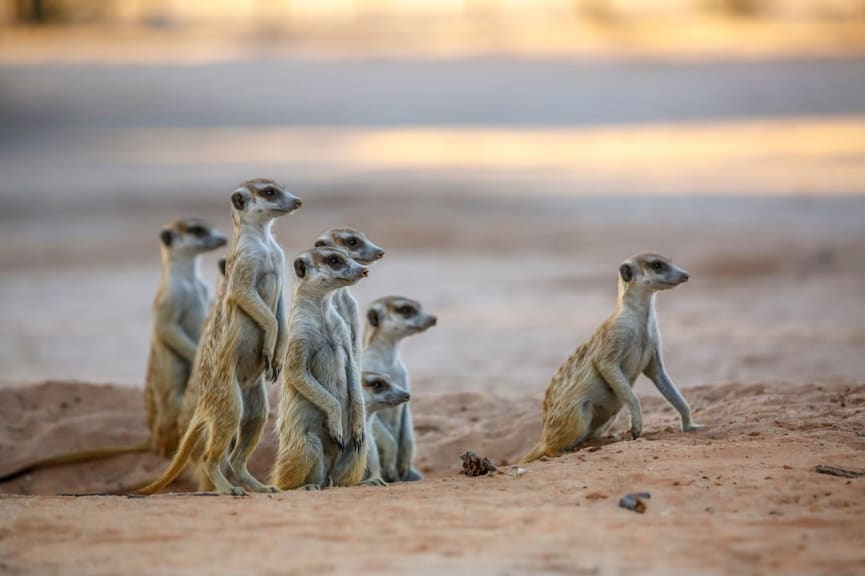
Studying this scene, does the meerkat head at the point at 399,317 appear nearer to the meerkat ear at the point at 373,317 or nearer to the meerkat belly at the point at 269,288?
the meerkat ear at the point at 373,317

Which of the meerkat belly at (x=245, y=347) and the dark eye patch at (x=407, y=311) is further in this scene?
the dark eye patch at (x=407, y=311)

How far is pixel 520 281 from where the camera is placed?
1464 centimetres

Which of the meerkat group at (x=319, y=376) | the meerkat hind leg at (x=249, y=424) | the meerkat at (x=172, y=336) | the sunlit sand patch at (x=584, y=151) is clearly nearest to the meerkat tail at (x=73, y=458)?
the meerkat at (x=172, y=336)

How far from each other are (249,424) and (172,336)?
1766mm

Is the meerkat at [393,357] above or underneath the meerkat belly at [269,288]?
underneath

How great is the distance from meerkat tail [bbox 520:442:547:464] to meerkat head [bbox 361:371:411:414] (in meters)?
0.64

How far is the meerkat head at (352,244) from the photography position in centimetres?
700

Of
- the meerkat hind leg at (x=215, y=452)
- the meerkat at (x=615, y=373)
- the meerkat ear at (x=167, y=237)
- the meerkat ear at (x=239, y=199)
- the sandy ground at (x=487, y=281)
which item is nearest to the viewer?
the sandy ground at (x=487, y=281)

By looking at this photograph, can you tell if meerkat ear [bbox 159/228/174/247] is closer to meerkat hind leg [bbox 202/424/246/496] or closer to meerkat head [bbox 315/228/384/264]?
meerkat head [bbox 315/228/384/264]

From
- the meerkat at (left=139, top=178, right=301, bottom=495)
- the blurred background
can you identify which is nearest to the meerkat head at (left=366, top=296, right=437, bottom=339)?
the meerkat at (left=139, top=178, right=301, bottom=495)

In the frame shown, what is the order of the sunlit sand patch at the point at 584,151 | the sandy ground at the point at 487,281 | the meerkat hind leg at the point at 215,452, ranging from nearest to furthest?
the sandy ground at the point at 487,281 → the meerkat hind leg at the point at 215,452 → the sunlit sand patch at the point at 584,151

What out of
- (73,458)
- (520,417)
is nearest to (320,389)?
(520,417)

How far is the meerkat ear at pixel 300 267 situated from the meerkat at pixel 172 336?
6.14 feet

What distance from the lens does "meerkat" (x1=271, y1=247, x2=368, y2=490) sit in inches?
249
